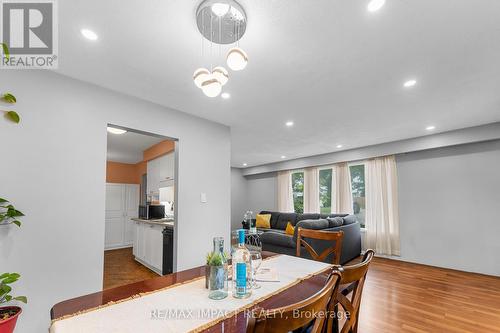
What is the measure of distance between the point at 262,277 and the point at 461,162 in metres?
4.90

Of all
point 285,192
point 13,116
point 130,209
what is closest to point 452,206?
point 285,192

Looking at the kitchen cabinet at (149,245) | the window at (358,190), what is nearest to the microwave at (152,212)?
the kitchen cabinet at (149,245)

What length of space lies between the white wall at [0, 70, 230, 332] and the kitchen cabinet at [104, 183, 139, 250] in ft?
15.8

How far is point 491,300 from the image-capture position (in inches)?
118

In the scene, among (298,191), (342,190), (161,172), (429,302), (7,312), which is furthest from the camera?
(298,191)

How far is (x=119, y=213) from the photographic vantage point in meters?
6.77

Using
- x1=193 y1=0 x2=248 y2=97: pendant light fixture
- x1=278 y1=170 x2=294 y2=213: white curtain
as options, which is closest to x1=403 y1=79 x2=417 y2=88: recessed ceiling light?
x1=193 y1=0 x2=248 y2=97: pendant light fixture

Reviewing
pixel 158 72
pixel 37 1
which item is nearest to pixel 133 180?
pixel 158 72

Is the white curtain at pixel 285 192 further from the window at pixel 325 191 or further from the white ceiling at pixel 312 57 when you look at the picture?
the white ceiling at pixel 312 57

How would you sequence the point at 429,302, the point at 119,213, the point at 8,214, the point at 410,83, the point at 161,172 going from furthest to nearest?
the point at 119,213 → the point at 161,172 → the point at 429,302 → the point at 410,83 → the point at 8,214

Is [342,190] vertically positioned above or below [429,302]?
above

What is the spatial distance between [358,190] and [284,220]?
223cm

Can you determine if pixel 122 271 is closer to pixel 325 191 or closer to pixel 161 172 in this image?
pixel 161 172

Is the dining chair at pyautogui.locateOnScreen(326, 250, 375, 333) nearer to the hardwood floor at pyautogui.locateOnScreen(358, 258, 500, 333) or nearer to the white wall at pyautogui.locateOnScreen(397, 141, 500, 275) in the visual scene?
the hardwood floor at pyautogui.locateOnScreen(358, 258, 500, 333)
